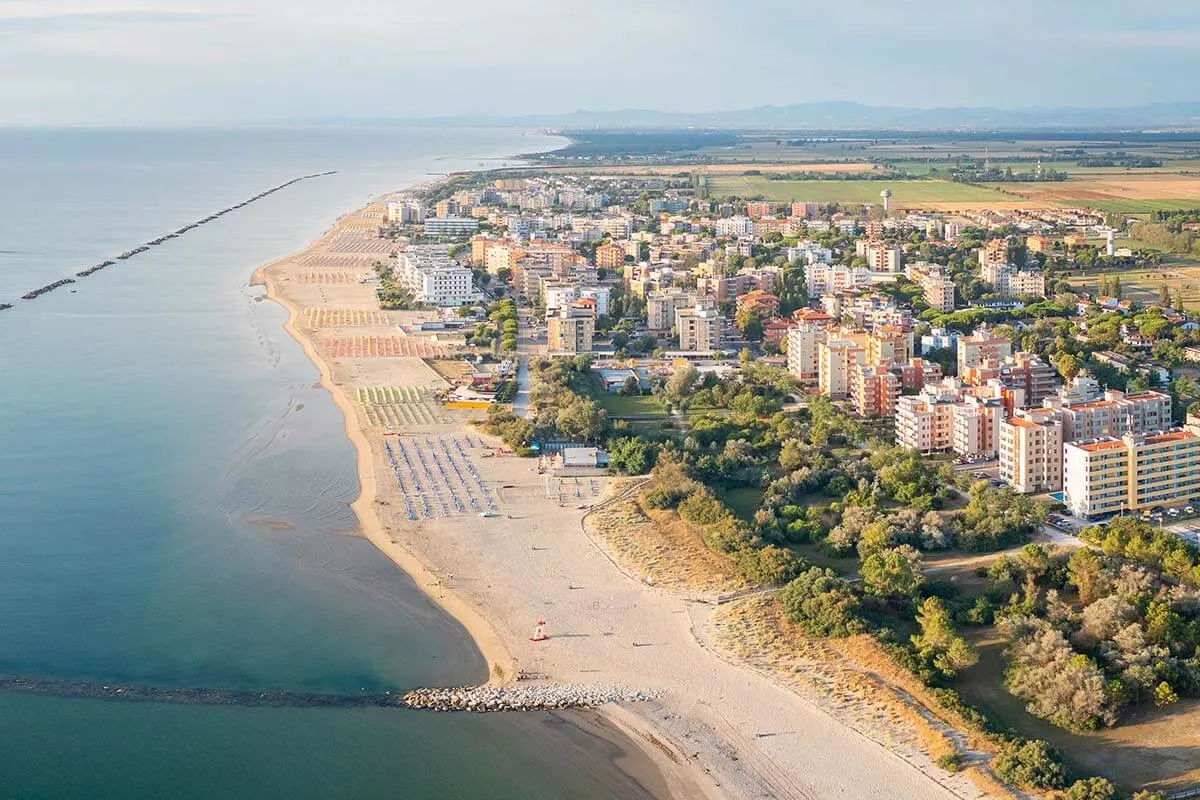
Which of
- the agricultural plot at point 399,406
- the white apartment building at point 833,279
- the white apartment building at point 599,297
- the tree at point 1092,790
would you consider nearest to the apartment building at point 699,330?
the white apartment building at point 599,297

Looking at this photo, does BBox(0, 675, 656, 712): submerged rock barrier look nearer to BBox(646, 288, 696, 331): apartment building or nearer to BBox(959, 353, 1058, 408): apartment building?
BBox(959, 353, 1058, 408): apartment building

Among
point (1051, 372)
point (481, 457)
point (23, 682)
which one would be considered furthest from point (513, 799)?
point (1051, 372)


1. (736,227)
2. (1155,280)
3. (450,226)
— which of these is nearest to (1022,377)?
(1155,280)

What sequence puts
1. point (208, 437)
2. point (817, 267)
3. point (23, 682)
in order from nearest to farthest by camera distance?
point (23, 682)
point (208, 437)
point (817, 267)

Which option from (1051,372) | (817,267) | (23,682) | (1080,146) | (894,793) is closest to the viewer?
(894,793)

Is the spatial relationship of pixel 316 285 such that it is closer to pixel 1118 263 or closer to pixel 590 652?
pixel 1118 263

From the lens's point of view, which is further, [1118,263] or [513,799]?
[1118,263]

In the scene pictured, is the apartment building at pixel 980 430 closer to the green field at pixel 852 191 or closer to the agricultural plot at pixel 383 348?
the agricultural plot at pixel 383 348
